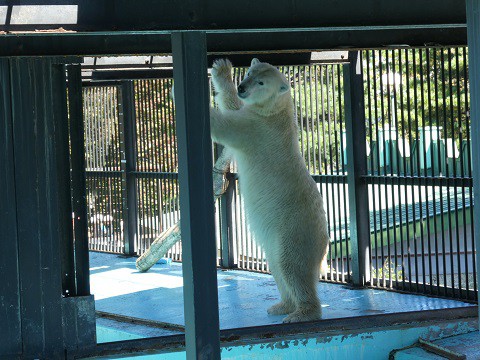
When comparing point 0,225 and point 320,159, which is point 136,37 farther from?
point 320,159

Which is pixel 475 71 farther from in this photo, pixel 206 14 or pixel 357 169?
pixel 357 169

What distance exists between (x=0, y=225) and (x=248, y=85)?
8.07ft

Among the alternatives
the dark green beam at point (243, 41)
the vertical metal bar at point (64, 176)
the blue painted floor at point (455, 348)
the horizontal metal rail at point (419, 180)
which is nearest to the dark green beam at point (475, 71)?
the dark green beam at point (243, 41)

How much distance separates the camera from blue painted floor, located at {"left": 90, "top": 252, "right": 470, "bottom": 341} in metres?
7.59

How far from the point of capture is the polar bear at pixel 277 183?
719 centimetres

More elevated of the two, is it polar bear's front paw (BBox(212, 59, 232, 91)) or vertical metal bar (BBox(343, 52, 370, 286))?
polar bear's front paw (BBox(212, 59, 232, 91))

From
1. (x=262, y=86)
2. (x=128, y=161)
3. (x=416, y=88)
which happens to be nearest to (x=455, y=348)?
(x=262, y=86)

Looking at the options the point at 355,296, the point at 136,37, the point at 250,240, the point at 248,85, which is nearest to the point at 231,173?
the point at 250,240

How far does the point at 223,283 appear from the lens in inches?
371

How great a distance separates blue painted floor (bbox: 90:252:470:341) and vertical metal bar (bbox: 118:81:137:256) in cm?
133

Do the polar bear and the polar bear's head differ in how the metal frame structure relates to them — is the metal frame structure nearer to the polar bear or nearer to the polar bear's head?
the polar bear

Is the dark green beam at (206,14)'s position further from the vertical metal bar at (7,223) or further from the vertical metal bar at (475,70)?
the vertical metal bar at (7,223)

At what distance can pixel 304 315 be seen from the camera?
7.08 meters

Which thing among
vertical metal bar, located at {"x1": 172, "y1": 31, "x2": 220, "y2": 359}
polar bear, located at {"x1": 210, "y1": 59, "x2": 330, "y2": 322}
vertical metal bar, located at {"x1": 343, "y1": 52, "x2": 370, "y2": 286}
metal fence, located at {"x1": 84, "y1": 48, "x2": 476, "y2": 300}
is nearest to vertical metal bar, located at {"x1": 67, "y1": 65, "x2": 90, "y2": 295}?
polar bear, located at {"x1": 210, "y1": 59, "x2": 330, "y2": 322}
